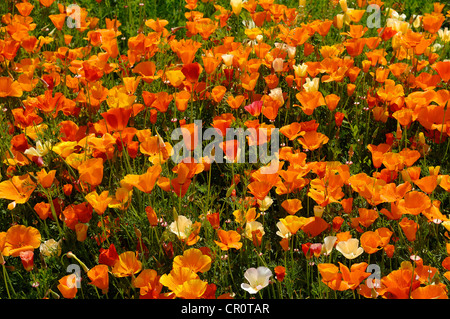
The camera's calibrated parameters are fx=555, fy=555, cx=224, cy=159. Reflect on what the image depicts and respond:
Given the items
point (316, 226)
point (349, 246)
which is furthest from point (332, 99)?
point (349, 246)

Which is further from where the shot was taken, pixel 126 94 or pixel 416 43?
pixel 416 43

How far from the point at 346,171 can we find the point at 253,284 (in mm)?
559

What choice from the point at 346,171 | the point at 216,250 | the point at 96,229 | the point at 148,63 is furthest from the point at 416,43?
the point at 96,229

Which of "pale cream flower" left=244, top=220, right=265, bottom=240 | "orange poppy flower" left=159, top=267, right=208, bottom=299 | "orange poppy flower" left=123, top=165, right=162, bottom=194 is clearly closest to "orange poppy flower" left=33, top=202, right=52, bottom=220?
"orange poppy flower" left=123, top=165, right=162, bottom=194

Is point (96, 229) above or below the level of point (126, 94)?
below

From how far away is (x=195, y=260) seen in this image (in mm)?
1720

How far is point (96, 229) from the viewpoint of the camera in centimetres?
205

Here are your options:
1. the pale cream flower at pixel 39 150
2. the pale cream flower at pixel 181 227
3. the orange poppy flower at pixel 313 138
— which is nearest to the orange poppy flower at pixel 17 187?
the pale cream flower at pixel 39 150

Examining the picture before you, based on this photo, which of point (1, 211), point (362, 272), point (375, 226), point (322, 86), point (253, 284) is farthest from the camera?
point (322, 86)

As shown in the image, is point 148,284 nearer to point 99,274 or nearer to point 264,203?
point 99,274

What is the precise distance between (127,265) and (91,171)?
1.17ft

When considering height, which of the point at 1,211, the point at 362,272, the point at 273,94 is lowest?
the point at 1,211

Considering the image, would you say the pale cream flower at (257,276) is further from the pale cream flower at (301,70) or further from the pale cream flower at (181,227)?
the pale cream flower at (301,70)

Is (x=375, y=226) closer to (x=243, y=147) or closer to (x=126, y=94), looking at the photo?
(x=243, y=147)
